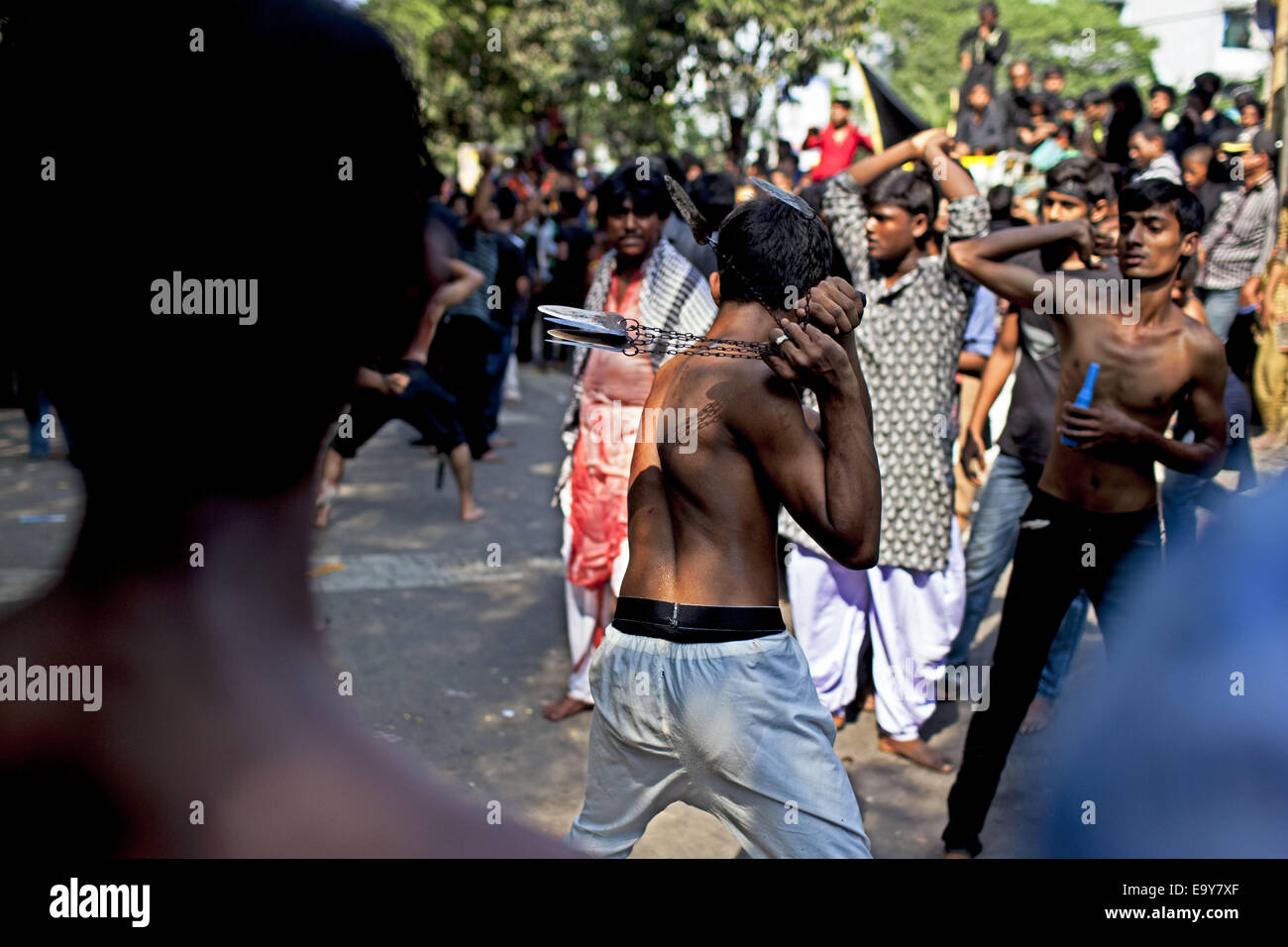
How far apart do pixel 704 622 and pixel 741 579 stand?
4.8 inches

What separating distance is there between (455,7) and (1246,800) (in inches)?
964

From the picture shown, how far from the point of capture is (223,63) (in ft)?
2.21

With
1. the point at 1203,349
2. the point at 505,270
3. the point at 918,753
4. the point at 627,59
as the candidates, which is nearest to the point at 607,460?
the point at 918,753

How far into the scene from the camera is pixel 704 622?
2.38 meters

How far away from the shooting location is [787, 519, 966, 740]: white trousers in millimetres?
4340

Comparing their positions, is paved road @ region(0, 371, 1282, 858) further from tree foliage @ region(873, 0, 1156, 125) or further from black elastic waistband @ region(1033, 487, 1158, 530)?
tree foliage @ region(873, 0, 1156, 125)

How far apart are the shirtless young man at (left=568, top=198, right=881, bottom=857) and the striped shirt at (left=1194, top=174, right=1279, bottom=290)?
7686 millimetres

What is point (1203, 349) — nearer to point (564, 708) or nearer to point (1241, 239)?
point (564, 708)

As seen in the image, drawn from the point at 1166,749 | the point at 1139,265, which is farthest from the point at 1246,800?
the point at 1139,265

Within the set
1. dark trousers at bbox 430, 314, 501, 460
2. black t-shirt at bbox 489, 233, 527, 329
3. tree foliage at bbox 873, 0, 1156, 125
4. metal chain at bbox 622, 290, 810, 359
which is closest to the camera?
metal chain at bbox 622, 290, 810, 359

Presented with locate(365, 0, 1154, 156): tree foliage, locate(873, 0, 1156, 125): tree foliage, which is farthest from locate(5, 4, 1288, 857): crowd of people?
locate(873, 0, 1156, 125): tree foliage

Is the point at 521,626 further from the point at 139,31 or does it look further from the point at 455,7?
the point at 455,7

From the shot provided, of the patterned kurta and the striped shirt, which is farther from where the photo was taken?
the striped shirt

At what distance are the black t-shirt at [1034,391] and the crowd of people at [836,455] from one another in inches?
0.5
